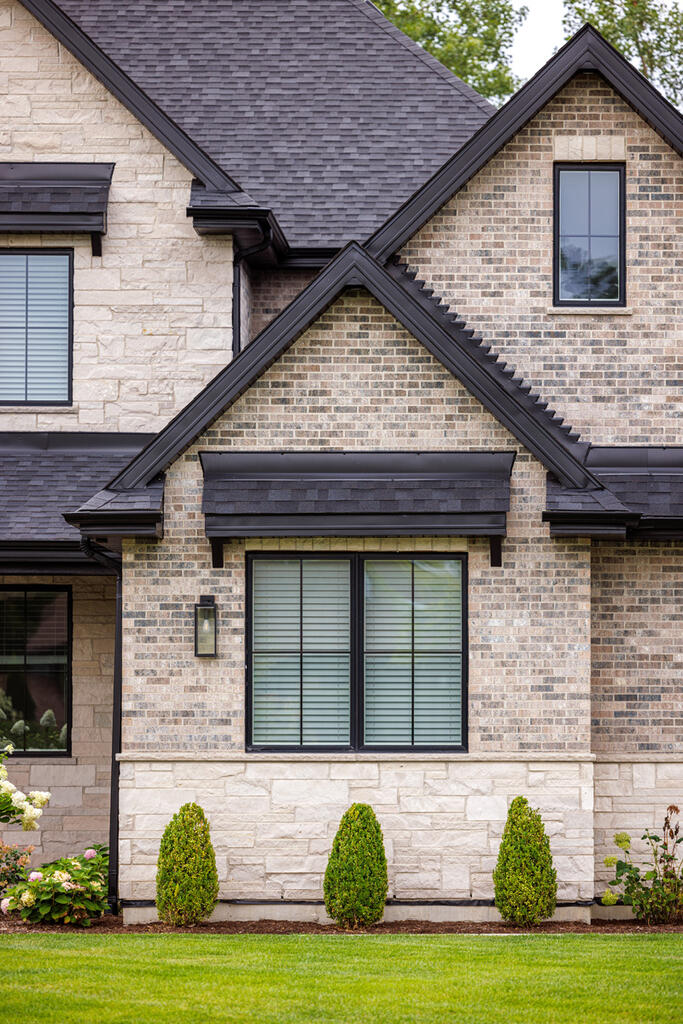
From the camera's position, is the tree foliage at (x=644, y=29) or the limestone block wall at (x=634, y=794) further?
the tree foliage at (x=644, y=29)

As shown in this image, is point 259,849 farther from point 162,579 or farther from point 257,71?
point 257,71

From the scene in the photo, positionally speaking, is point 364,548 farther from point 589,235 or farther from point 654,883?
point 589,235

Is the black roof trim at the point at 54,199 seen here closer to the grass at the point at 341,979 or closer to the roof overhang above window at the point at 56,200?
the roof overhang above window at the point at 56,200

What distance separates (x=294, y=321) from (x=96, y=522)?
2360 millimetres

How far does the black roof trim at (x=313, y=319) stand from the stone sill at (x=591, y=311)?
2132mm

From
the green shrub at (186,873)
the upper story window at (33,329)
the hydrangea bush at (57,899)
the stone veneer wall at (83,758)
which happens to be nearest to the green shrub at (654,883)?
the green shrub at (186,873)

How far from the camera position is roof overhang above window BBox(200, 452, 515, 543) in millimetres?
11812

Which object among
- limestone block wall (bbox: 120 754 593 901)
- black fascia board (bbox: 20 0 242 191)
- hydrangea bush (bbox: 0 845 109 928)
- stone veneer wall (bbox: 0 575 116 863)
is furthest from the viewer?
black fascia board (bbox: 20 0 242 191)

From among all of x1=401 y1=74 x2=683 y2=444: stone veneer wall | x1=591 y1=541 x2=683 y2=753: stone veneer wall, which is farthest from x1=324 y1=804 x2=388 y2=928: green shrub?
A: x1=401 y1=74 x2=683 y2=444: stone veneer wall

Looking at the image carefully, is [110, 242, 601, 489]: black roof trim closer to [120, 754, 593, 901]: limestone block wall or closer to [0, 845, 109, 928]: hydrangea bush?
[120, 754, 593, 901]: limestone block wall

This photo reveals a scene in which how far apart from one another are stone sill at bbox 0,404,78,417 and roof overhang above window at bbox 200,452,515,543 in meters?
2.86

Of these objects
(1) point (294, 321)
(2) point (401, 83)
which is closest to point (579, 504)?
(1) point (294, 321)

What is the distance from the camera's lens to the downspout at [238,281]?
14.3 m

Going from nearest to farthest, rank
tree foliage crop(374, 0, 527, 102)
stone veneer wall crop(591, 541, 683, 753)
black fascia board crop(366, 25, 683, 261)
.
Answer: stone veneer wall crop(591, 541, 683, 753), black fascia board crop(366, 25, 683, 261), tree foliage crop(374, 0, 527, 102)
